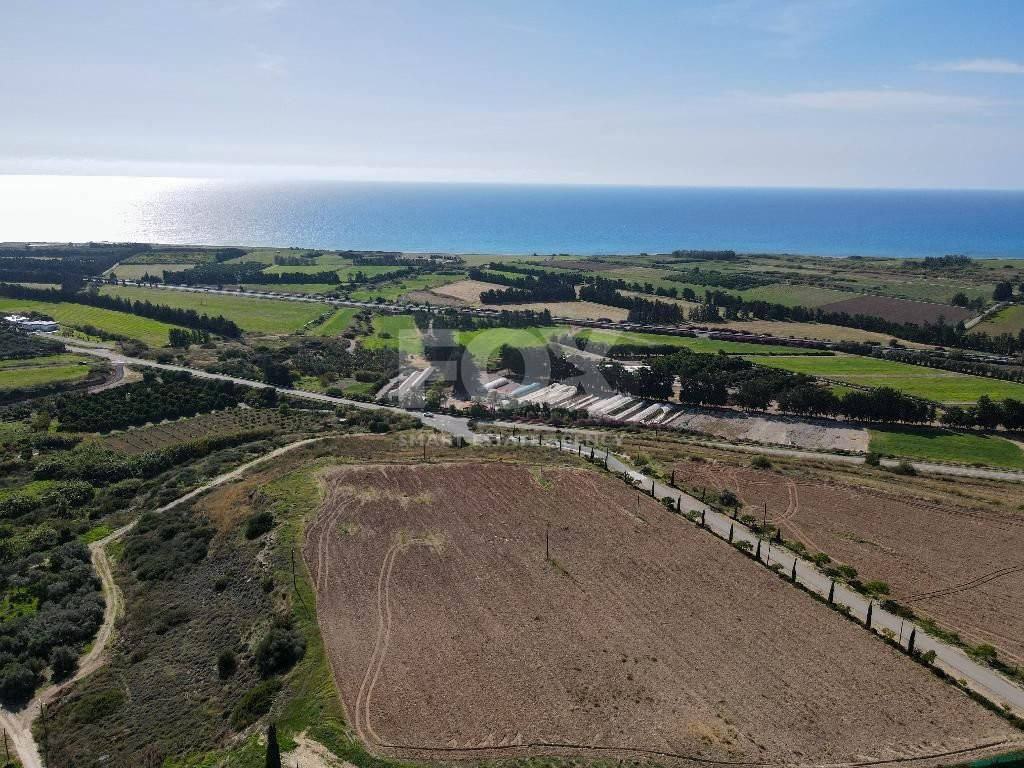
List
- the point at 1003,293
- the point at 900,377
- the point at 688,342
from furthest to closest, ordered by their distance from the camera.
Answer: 1. the point at 1003,293
2. the point at 688,342
3. the point at 900,377

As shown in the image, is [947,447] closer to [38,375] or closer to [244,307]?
[38,375]

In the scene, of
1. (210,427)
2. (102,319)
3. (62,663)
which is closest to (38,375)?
(210,427)

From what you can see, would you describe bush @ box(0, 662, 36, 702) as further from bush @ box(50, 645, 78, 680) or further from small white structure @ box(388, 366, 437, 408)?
small white structure @ box(388, 366, 437, 408)

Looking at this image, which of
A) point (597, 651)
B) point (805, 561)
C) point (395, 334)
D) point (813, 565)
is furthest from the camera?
point (395, 334)

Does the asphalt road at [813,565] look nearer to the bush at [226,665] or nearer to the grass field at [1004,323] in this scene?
the bush at [226,665]

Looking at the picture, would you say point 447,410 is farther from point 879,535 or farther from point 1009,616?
point 1009,616

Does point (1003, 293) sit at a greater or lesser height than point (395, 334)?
greater

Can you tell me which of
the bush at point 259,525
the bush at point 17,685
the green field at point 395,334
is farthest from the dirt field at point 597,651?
the green field at point 395,334
